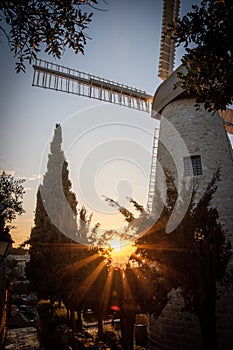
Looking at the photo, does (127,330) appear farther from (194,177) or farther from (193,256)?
(194,177)

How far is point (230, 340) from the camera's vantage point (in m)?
8.43

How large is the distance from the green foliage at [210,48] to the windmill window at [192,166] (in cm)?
663

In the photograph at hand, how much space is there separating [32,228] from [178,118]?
10.7 meters

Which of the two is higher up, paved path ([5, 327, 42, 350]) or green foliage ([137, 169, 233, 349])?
green foliage ([137, 169, 233, 349])

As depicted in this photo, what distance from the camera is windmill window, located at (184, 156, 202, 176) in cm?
1075

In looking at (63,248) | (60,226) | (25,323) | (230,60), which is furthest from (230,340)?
(25,323)

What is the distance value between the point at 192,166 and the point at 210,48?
7508mm

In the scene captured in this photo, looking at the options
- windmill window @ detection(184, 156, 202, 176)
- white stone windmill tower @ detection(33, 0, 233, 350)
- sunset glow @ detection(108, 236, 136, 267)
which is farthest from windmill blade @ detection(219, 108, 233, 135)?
sunset glow @ detection(108, 236, 136, 267)

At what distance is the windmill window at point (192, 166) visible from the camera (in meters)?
10.8

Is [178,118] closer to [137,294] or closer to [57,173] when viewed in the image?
[57,173]

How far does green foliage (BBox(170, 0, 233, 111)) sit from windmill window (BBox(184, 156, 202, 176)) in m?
6.63

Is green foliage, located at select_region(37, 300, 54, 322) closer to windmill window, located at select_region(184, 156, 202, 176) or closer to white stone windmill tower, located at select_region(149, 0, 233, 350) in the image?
white stone windmill tower, located at select_region(149, 0, 233, 350)

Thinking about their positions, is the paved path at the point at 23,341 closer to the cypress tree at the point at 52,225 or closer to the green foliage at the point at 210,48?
the cypress tree at the point at 52,225

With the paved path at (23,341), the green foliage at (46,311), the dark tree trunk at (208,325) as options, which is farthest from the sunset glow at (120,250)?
the green foliage at (46,311)
